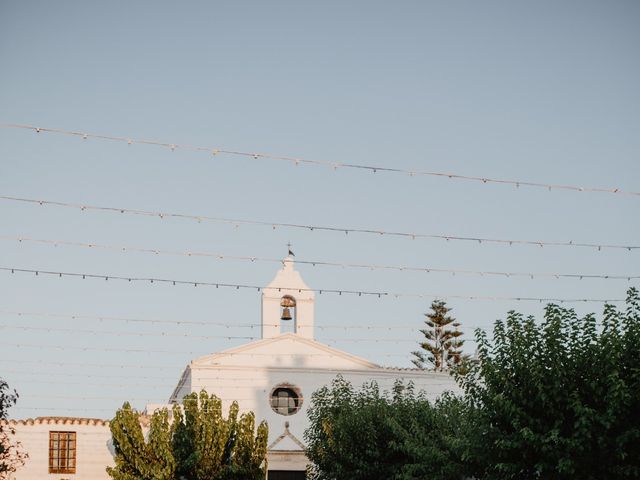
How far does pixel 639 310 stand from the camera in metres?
15.8

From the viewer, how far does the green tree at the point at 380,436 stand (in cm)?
2197

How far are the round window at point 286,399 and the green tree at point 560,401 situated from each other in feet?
66.8

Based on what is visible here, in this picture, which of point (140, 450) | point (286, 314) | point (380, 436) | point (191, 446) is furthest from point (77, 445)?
point (380, 436)

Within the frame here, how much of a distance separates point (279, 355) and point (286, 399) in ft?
5.99

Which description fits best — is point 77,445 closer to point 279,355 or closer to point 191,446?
point 191,446

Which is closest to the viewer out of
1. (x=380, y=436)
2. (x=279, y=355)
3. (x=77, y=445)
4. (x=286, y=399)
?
(x=380, y=436)

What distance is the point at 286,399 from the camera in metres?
36.9

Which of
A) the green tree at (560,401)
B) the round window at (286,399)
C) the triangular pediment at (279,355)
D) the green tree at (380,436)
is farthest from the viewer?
the triangular pediment at (279,355)

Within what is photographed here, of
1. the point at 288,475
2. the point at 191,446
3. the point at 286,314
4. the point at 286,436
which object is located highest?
the point at 286,314

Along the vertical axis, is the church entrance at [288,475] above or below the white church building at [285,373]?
below

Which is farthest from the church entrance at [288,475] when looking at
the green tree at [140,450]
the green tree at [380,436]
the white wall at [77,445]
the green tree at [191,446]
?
the green tree at [380,436]

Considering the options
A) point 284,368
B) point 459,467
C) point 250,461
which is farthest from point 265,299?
point 459,467

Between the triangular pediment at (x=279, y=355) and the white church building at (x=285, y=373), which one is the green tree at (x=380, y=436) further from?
the triangular pediment at (x=279, y=355)

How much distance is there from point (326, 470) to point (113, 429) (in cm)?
694
